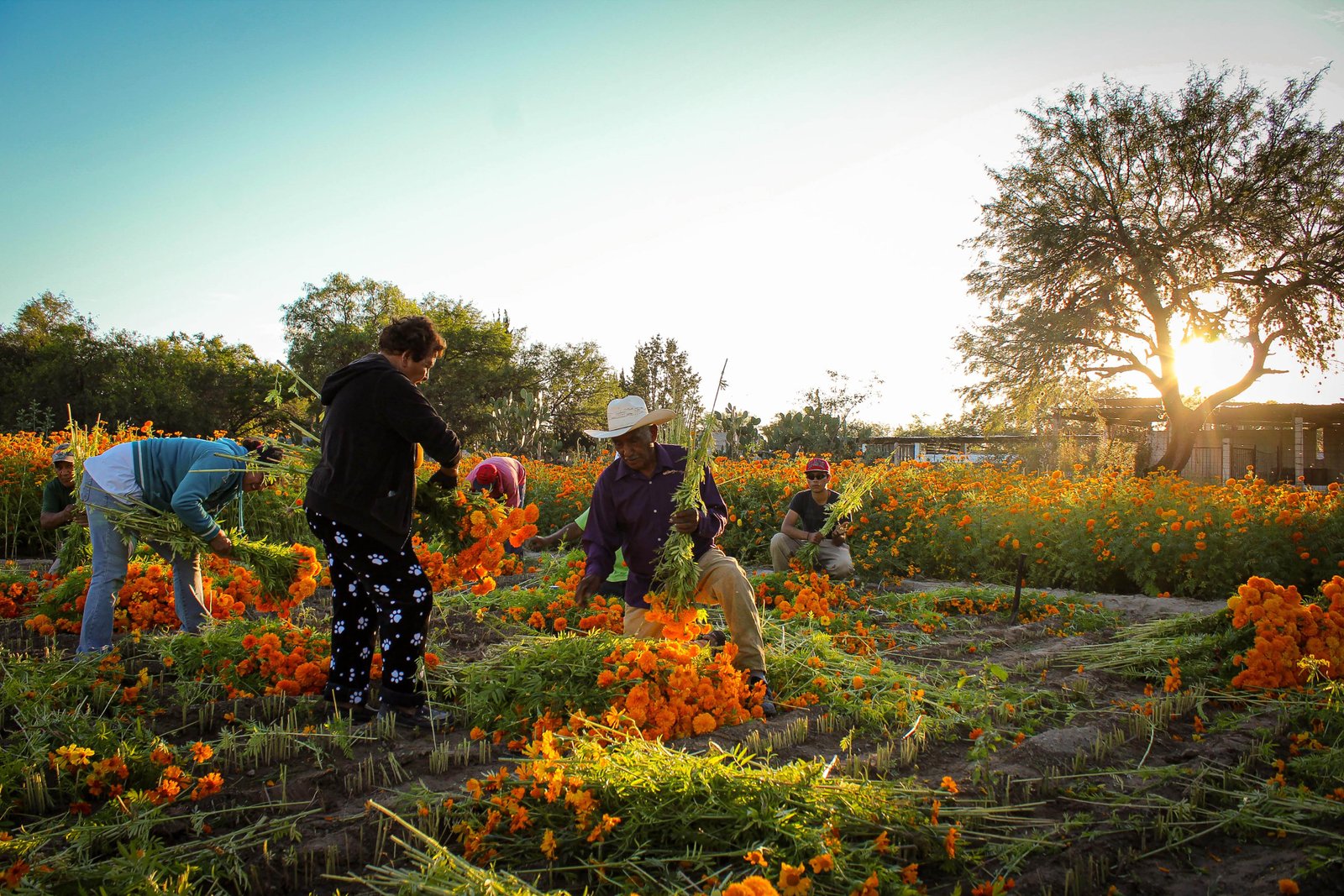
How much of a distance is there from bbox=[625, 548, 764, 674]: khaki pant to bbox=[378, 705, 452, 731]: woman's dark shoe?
113 cm

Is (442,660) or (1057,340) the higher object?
(1057,340)

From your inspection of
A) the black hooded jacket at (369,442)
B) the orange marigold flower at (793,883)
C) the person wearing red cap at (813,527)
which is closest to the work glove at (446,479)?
the black hooded jacket at (369,442)

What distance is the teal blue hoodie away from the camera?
4.41 m

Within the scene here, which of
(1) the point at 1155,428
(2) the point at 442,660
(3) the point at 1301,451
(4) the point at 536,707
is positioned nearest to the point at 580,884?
(4) the point at 536,707

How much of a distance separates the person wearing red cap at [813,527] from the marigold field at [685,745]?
37.0 inches

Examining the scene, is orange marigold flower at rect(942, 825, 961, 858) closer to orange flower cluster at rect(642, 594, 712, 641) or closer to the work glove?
orange flower cluster at rect(642, 594, 712, 641)

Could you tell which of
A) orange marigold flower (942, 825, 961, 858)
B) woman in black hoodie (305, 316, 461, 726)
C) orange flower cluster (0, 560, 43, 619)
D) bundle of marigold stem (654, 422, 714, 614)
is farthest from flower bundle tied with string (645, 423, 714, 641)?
orange flower cluster (0, 560, 43, 619)

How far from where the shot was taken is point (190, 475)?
4.40 metres

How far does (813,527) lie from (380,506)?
4.89 meters

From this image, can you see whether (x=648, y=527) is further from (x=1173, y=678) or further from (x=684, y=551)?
(x=1173, y=678)

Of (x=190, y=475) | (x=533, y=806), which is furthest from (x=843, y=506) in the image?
(x=190, y=475)

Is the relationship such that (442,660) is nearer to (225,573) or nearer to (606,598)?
(606,598)

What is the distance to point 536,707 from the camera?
3.37 m

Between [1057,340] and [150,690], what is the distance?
22.8 meters
